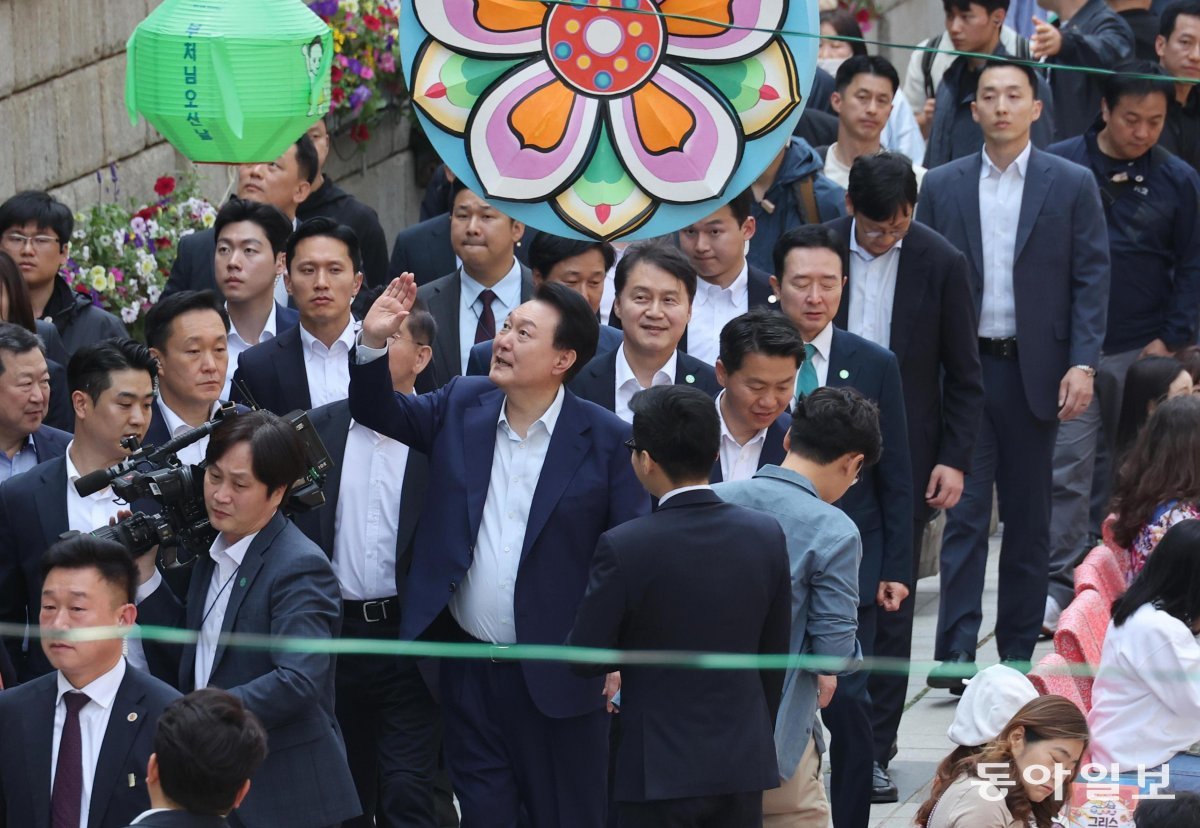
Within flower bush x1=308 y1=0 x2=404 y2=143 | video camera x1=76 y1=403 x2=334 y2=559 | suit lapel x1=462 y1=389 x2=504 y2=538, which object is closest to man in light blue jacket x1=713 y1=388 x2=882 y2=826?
suit lapel x1=462 y1=389 x2=504 y2=538

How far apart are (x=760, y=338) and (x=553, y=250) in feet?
4.81

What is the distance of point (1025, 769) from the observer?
4918 mm

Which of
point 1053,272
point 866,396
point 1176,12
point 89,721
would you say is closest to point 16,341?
point 89,721

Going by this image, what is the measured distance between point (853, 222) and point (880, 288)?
27cm

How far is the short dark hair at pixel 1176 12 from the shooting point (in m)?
9.62

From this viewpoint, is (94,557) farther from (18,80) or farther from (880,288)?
(18,80)

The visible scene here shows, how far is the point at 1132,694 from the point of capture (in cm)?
566

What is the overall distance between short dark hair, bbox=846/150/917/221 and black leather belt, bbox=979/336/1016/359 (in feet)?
3.01

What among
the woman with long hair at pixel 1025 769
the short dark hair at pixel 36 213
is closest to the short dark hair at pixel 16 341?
the short dark hair at pixel 36 213

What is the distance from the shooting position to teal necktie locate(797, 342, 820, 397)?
21.8 ft

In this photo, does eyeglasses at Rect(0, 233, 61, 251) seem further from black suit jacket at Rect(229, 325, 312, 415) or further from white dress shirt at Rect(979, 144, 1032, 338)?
white dress shirt at Rect(979, 144, 1032, 338)

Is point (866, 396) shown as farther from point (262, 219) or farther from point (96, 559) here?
point (96, 559)

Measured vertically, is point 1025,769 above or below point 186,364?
below

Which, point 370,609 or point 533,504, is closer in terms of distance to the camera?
point 533,504
